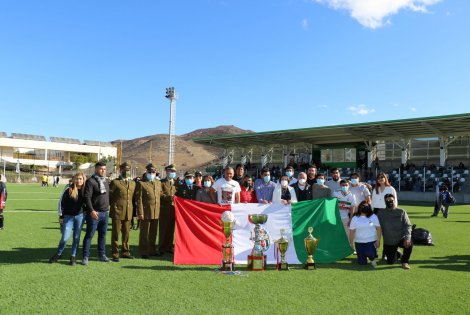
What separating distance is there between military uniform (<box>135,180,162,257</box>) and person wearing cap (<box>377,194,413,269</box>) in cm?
437

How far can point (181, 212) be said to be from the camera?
7605mm

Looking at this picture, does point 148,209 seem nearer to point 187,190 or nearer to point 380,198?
point 187,190

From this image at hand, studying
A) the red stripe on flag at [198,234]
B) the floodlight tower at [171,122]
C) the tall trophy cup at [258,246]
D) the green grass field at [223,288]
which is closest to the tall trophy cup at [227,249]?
the green grass field at [223,288]

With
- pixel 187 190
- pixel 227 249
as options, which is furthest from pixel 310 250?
pixel 187 190

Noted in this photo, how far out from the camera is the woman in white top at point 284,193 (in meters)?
7.90

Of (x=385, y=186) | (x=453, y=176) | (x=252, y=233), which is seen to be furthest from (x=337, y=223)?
(x=453, y=176)

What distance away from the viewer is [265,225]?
770cm

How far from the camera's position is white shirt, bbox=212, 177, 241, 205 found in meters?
7.88

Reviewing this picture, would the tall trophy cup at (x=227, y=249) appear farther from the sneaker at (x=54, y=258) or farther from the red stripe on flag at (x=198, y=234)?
the sneaker at (x=54, y=258)

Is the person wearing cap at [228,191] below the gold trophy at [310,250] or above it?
above

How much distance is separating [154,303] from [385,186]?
210 inches

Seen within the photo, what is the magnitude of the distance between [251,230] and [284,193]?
38.6 inches

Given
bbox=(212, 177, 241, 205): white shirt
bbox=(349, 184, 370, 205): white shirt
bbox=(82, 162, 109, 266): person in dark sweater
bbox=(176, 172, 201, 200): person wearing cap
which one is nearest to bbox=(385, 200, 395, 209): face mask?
bbox=(349, 184, 370, 205): white shirt

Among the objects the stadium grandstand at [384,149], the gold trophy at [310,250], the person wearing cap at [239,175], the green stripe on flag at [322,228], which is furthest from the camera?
the stadium grandstand at [384,149]
